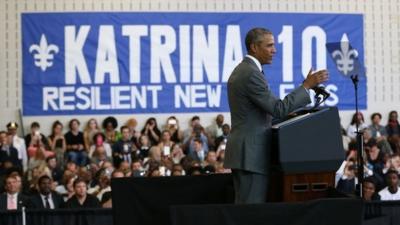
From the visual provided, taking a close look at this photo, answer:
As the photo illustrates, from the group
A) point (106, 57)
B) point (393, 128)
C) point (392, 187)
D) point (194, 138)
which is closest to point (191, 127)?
point (194, 138)

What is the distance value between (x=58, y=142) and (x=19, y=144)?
905 mm

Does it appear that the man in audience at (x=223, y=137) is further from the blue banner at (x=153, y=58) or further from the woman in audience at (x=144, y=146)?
the woman in audience at (x=144, y=146)

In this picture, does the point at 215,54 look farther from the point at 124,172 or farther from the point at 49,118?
the point at 124,172

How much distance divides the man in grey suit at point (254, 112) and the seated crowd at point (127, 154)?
6603mm

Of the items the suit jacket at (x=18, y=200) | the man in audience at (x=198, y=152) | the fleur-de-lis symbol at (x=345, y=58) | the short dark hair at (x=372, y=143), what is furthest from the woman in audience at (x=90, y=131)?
the suit jacket at (x=18, y=200)

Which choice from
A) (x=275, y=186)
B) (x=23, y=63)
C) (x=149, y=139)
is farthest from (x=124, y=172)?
(x=275, y=186)

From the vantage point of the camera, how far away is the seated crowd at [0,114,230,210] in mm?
14334

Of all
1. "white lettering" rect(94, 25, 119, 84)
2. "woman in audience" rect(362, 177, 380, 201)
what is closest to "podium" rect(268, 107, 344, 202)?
"woman in audience" rect(362, 177, 380, 201)

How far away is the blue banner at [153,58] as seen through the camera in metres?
18.7

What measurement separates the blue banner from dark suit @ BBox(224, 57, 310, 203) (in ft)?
41.4

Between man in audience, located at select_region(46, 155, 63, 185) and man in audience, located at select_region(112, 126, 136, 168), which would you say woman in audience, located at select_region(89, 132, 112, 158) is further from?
man in audience, located at select_region(46, 155, 63, 185)

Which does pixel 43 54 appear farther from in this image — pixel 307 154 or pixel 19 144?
pixel 307 154

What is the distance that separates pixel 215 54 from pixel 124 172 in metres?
5.95

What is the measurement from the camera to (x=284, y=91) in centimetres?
1948
